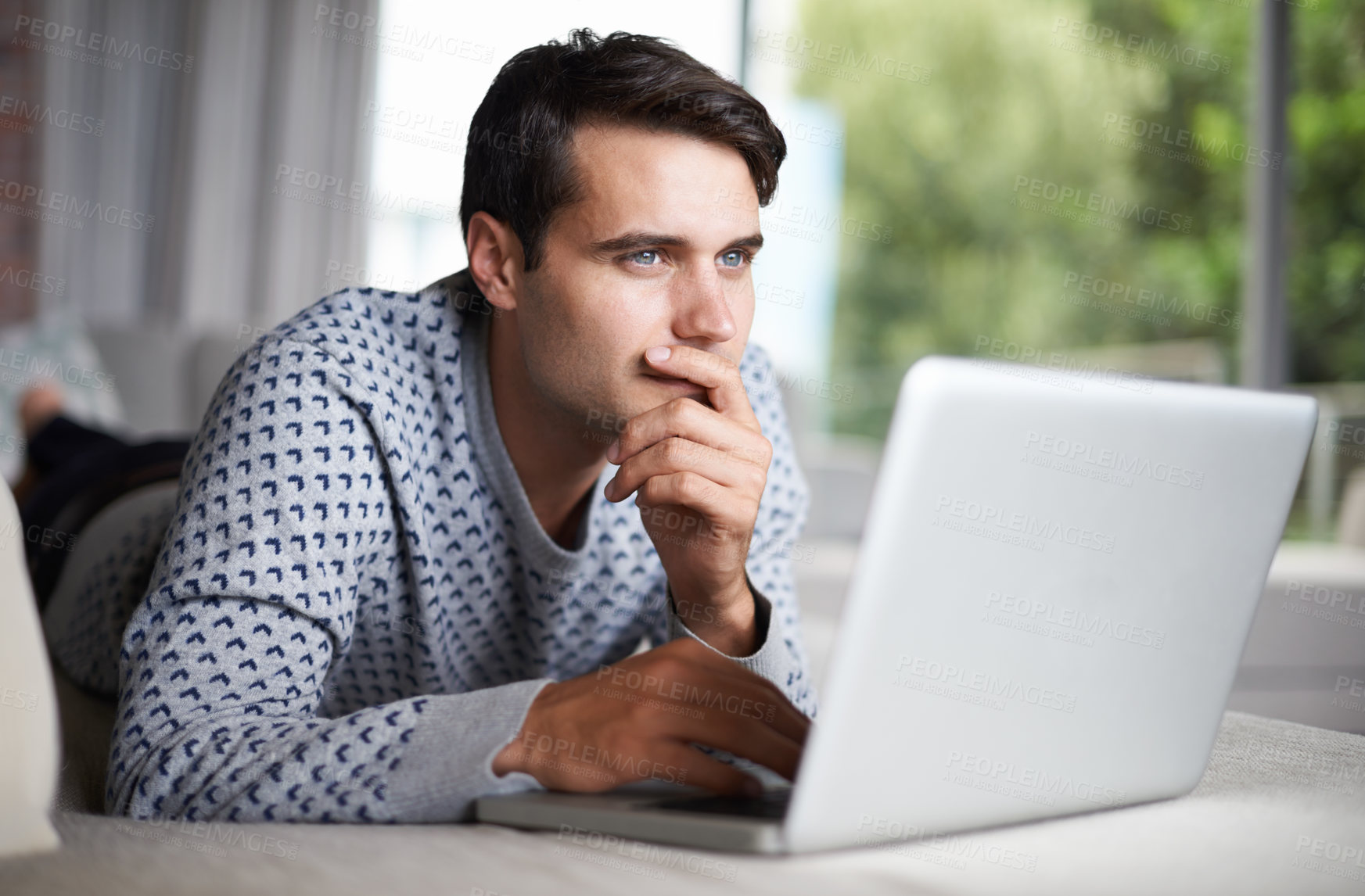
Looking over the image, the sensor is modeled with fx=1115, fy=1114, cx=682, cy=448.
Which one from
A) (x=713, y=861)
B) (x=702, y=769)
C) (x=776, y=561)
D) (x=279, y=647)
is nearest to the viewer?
(x=713, y=861)

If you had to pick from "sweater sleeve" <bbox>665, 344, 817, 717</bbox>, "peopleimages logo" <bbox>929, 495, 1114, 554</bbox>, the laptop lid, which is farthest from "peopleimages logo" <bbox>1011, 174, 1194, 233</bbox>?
"peopleimages logo" <bbox>929, 495, 1114, 554</bbox>

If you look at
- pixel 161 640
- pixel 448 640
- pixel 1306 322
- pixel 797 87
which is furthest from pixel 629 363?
pixel 797 87

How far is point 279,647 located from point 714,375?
49 cm

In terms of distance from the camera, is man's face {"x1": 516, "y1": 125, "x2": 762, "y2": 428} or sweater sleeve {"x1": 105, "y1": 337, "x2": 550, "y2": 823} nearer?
sweater sleeve {"x1": 105, "y1": 337, "x2": 550, "y2": 823}

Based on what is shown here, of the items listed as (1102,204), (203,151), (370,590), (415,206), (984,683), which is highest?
(1102,204)

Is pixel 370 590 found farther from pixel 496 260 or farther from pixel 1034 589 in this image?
pixel 1034 589

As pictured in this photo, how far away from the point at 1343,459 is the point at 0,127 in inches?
205

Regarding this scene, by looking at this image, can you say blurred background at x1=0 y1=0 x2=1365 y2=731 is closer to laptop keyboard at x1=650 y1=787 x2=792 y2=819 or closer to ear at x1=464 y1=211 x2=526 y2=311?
ear at x1=464 y1=211 x2=526 y2=311

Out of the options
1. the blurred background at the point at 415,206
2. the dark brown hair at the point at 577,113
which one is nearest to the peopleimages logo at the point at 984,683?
the dark brown hair at the point at 577,113

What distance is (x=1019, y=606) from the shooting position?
26.5 inches

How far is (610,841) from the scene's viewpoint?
70cm

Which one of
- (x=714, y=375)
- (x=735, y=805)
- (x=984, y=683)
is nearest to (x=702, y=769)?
(x=735, y=805)

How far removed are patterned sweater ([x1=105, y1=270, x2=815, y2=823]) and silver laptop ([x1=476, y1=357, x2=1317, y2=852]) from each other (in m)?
0.12

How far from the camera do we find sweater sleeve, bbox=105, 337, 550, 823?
799 mm
